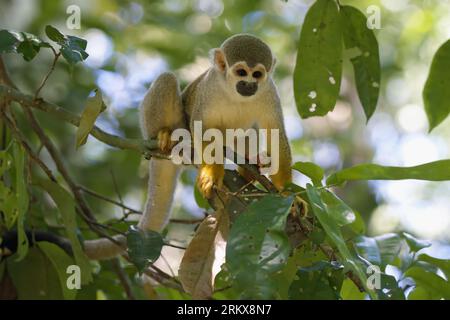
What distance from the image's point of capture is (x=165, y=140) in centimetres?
405

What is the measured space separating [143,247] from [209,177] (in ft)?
2.24

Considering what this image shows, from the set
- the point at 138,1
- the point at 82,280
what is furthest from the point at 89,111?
the point at 138,1

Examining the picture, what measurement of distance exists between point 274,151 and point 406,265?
1181 mm

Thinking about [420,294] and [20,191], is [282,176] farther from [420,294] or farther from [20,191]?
[20,191]

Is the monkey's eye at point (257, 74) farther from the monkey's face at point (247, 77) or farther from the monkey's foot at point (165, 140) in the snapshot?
the monkey's foot at point (165, 140)

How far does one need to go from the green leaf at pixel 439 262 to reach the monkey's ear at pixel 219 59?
173 centimetres

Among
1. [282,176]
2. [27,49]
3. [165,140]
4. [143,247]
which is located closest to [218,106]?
[165,140]

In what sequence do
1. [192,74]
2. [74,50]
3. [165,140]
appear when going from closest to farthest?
[74,50], [165,140], [192,74]

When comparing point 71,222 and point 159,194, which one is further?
point 159,194

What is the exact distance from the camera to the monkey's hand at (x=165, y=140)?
3.97 metres

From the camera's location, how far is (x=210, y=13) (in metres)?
8.68

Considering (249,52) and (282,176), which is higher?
(249,52)

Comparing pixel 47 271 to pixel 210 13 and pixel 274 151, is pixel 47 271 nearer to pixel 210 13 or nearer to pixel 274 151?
pixel 274 151

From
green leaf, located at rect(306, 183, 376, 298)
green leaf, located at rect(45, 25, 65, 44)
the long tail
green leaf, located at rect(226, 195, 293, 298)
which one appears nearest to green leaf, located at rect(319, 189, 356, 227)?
green leaf, located at rect(306, 183, 376, 298)
